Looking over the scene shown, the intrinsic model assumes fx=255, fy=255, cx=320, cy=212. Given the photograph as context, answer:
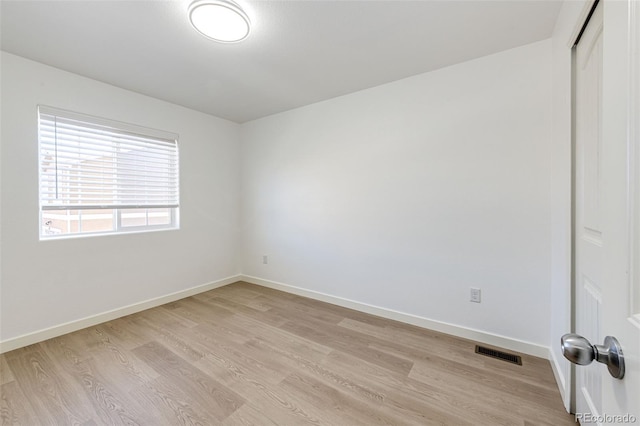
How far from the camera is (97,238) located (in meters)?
2.54

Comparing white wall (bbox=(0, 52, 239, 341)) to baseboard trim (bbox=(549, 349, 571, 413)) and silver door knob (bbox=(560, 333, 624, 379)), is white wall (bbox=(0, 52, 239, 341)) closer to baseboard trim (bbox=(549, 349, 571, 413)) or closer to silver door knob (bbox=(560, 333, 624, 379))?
silver door knob (bbox=(560, 333, 624, 379))

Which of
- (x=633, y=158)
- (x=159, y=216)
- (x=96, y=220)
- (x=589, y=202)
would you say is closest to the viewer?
(x=633, y=158)

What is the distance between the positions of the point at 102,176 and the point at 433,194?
3286 millimetres

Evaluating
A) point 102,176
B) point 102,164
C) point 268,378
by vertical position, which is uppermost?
point 102,164

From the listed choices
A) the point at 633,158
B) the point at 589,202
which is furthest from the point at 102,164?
the point at 589,202

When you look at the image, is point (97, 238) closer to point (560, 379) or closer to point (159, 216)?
point (159, 216)

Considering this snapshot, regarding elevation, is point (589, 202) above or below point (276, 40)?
below

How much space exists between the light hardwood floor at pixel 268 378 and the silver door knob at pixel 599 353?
1.21 meters

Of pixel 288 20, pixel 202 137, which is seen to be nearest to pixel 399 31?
pixel 288 20

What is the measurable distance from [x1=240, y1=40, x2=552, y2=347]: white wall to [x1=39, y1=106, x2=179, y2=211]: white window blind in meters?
1.42

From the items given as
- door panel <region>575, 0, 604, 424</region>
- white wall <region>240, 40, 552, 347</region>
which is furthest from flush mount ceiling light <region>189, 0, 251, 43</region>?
door panel <region>575, 0, 604, 424</region>

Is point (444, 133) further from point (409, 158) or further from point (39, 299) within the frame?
point (39, 299)

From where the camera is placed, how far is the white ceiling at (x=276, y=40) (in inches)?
63.4

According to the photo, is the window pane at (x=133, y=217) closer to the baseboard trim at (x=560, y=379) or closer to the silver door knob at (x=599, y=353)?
the silver door knob at (x=599, y=353)
